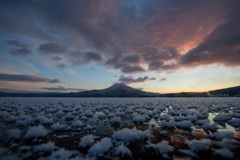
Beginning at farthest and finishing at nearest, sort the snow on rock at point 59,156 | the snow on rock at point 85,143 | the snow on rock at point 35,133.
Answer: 1. the snow on rock at point 35,133
2. the snow on rock at point 85,143
3. the snow on rock at point 59,156

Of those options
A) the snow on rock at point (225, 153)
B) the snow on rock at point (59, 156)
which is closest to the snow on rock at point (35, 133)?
the snow on rock at point (59, 156)

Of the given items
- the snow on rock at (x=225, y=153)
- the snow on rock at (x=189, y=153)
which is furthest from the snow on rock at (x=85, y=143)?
the snow on rock at (x=225, y=153)

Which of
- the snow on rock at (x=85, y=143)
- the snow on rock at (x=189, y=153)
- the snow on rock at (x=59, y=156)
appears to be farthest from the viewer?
the snow on rock at (x=85, y=143)

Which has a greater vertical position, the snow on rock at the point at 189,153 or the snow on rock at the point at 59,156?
the snow on rock at the point at 59,156

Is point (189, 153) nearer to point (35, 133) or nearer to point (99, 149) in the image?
point (99, 149)

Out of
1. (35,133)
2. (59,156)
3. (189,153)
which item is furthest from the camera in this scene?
(35,133)

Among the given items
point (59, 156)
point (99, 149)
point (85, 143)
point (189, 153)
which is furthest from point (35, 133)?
point (189, 153)

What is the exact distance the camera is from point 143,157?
4062 mm

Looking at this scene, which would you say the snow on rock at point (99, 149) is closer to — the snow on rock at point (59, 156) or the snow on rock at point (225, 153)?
the snow on rock at point (59, 156)

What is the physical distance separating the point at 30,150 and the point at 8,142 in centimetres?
197

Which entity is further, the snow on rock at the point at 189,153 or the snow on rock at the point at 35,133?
the snow on rock at the point at 35,133

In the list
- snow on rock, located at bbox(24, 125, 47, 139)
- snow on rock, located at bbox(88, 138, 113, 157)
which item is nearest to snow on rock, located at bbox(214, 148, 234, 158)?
snow on rock, located at bbox(88, 138, 113, 157)

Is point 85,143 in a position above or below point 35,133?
below

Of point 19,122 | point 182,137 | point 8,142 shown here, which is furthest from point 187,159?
point 19,122
